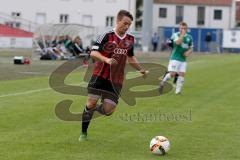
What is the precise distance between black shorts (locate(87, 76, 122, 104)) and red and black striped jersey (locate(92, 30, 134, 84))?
0.07m

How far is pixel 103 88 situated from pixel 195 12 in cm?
9264

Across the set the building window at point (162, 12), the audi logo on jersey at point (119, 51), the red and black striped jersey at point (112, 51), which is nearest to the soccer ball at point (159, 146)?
the red and black striped jersey at point (112, 51)

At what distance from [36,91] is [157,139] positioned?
10.8m

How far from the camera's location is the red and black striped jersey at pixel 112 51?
395 inches

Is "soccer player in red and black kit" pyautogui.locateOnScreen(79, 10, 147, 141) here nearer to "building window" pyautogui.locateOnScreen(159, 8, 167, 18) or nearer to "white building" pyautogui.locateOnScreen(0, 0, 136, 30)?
"white building" pyautogui.locateOnScreen(0, 0, 136, 30)

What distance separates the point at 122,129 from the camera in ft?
38.6

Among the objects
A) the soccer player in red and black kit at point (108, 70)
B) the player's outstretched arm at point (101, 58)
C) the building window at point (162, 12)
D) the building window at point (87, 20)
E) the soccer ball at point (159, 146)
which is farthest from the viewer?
the building window at point (162, 12)

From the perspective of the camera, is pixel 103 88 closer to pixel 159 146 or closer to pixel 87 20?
pixel 159 146

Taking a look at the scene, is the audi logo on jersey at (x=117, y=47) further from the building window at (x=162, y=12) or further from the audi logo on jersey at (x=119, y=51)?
the building window at (x=162, y=12)

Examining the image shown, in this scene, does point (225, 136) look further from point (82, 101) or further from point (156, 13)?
point (156, 13)

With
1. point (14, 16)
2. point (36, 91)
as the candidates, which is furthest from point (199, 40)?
point (36, 91)

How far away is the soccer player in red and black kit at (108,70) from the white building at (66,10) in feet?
233

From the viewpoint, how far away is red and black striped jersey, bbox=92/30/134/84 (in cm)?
1003

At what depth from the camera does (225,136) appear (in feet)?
36.8
